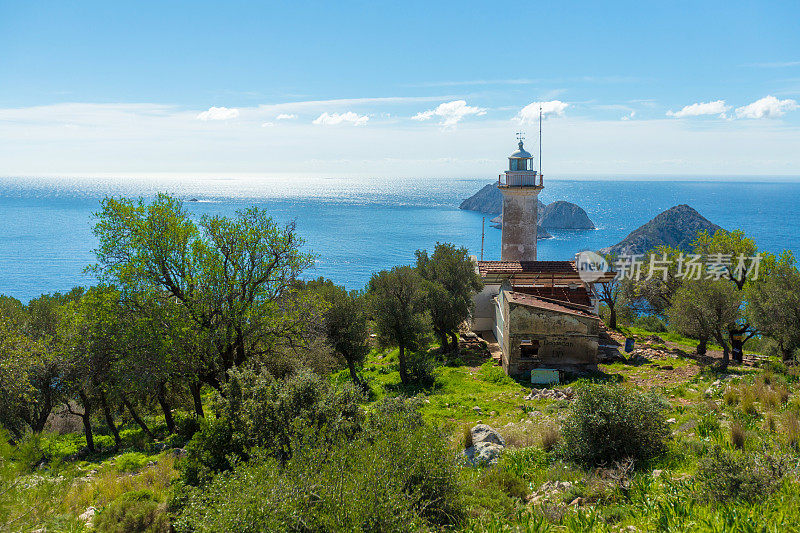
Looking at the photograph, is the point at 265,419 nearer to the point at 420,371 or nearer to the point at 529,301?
the point at 420,371

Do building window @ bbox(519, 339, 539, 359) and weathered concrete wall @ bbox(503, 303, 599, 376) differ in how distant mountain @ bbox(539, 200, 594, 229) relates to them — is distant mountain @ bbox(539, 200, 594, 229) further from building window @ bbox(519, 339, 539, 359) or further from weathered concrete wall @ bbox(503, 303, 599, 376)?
weathered concrete wall @ bbox(503, 303, 599, 376)

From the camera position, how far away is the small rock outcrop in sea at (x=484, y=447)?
12.3 metres

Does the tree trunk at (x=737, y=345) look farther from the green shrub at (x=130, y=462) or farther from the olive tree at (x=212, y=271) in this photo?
the green shrub at (x=130, y=462)

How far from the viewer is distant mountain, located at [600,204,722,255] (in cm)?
10619

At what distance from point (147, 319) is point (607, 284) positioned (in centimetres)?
3217

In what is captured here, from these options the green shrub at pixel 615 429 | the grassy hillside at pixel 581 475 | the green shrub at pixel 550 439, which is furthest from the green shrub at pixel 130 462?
the green shrub at pixel 615 429

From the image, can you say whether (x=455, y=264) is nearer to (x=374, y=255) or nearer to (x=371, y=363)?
(x=371, y=363)

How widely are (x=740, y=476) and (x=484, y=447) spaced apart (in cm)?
622

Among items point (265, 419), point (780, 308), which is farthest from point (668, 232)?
point (265, 419)

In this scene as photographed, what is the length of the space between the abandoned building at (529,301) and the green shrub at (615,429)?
12.5m

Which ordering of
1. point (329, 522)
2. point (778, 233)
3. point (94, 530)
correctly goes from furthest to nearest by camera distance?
point (778, 233), point (94, 530), point (329, 522)

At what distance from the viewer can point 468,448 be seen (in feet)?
43.6

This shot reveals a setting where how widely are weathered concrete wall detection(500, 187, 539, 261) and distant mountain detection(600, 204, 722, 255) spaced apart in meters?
74.6

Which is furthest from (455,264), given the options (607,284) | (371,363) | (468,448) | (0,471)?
(0,471)
